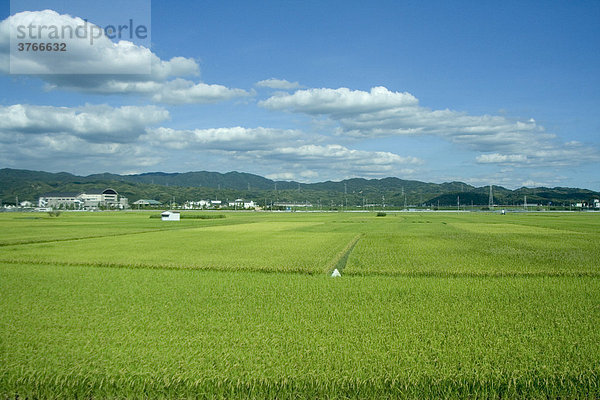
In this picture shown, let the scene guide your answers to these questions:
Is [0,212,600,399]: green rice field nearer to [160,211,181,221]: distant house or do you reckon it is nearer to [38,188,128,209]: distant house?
Result: [160,211,181,221]: distant house

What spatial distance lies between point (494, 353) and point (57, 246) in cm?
2624

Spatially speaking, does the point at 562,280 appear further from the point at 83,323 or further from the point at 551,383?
the point at 83,323

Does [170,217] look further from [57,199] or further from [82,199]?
[57,199]

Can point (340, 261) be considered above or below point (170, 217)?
below

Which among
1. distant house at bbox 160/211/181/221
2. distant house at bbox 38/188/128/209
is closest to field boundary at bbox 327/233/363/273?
distant house at bbox 160/211/181/221

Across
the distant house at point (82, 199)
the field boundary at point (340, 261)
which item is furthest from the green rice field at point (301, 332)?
the distant house at point (82, 199)

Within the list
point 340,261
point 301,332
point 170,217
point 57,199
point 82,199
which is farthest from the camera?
point 82,199

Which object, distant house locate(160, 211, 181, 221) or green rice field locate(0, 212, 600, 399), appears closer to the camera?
green rice field locate(0, 212, 600, 399)

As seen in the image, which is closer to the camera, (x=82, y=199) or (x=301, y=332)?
(x=301, y=332)

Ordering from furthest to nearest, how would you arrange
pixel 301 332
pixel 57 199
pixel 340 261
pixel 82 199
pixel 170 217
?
pixel 82 199 → pixel 57 199 → pixel 170 217 → pixel 340 261 → pixel 301 332

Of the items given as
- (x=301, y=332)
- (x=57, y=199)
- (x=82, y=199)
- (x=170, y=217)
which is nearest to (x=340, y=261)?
(x=301, y=332)

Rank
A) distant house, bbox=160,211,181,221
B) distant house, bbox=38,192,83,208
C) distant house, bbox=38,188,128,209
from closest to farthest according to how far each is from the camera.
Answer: distant house, bbox=160,211,181,221
distant house, bbox=38,192,83,208
distant house, bbox=38,188,128,209

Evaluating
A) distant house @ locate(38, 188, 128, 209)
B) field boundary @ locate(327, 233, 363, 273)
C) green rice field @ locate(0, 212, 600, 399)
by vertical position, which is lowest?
field boundary @ locate(327, 233, 363, 273)

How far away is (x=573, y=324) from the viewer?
8.98 m
